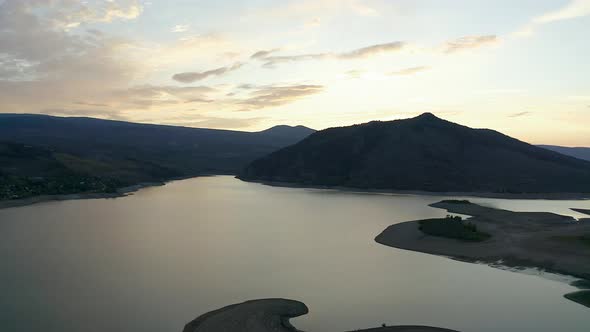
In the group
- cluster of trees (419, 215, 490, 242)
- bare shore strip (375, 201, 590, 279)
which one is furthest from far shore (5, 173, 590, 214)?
cluster of trees (419, 215, 490, 242)

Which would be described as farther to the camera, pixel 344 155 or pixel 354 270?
pixel 344 155

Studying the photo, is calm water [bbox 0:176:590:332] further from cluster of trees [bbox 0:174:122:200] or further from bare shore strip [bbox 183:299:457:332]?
cluster of trees [bbox 0:174:122:200]

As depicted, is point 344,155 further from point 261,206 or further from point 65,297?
point 65,297

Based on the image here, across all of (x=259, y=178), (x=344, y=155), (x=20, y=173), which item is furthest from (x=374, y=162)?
(x=20, y=173)

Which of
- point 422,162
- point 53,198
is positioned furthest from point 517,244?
point 422,162

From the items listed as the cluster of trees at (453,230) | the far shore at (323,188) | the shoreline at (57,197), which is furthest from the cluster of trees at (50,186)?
the cluster of trees at (453,230)

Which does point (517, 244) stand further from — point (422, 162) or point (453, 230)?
point (422, 162)
